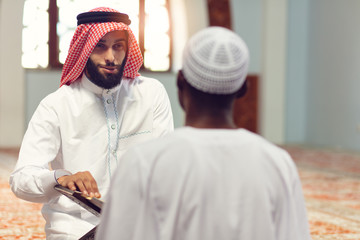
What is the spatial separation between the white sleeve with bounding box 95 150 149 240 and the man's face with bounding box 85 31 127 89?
1.22 meters

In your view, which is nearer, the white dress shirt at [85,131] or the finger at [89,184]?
the finger at [89,184]

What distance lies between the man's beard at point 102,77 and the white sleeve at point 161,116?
Result: 0.68ft

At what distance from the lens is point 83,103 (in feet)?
8.80

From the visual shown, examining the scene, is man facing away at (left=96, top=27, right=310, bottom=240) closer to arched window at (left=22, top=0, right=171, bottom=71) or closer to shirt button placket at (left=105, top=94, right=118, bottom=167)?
shirt button placket at (left=105, top=94, right=118, bottom=167)

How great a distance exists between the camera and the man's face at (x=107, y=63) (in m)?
2.65

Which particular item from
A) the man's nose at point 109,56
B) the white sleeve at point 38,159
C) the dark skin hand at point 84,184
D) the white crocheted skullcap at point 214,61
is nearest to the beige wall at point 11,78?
the man's nose at point 109,56

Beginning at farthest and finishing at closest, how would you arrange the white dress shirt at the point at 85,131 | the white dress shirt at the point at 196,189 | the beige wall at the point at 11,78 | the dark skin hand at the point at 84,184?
the beige wall at the point at 11,78, the white dress shirt at the point at 85,131, the dark skin hand at the point at 84,184, the white dress shirt at the point at 196,189

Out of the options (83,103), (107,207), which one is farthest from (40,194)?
(107,207)

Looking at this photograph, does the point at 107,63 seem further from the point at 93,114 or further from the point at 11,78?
the point at 11,78

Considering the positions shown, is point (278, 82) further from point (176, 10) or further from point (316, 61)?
point (176, 10)

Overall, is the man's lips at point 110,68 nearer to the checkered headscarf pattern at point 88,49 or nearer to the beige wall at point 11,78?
the checkered headscarf pattern at point 88,49

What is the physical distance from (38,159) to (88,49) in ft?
1.60

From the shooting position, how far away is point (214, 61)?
1449 mm

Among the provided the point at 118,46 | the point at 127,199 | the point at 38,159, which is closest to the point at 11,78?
the point at 118,46
